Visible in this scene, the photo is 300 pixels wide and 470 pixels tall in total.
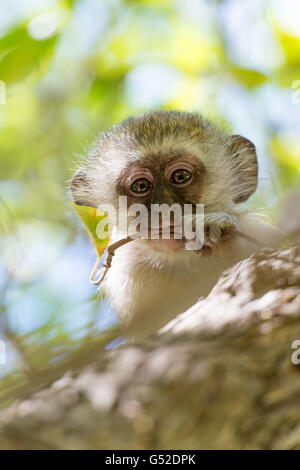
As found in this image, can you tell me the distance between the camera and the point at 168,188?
323cm

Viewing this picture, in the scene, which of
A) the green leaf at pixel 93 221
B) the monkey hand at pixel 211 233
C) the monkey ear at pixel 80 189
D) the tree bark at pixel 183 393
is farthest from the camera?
the monkey ear at pixel 80 189

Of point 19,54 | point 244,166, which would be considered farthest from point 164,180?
point 19,54

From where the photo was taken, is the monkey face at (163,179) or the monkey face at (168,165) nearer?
the monkey face at (163,179)

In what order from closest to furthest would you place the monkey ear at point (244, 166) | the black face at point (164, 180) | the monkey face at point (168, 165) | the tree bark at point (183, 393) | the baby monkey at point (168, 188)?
the tree bark at point (183, 393) < the baby monkey at point (168, 188) < the black face at point (164, 180) < the monkey face at point (168, 165) < the monkey ear at point (244, 166)

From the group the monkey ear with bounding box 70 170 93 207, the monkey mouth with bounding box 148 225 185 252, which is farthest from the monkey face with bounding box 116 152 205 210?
the monkey ear with bounding box 70 170 93 207

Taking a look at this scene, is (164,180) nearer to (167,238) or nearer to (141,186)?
(141,186)

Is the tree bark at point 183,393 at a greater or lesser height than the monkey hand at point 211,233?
lesser

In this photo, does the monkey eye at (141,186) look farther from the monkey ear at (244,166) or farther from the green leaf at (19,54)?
the green leaf at (19,54)

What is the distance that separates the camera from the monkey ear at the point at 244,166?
3.61 metres

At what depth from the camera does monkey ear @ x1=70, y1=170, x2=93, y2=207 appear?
3.77m

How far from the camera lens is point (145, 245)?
318cm

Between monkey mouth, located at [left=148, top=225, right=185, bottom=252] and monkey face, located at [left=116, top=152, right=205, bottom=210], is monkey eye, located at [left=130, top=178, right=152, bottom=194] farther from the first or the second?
monkey mouth, located at [left=148, top=225, right=185, bottom=252]

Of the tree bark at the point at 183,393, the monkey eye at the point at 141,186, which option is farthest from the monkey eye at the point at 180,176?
the tree bark at the point at 183,393
